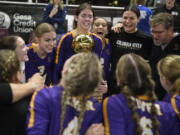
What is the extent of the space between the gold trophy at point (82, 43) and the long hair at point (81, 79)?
1393 millimetres

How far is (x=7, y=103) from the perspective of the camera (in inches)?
60.3

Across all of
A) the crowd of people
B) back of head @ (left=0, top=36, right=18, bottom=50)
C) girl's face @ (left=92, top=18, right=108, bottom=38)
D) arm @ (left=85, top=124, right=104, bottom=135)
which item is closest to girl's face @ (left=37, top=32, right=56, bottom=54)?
back of head @ (left=0, top=36, right=18, bottom=50)

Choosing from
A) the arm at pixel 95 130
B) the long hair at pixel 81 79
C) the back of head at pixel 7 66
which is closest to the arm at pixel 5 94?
the back of head at pixel 7 66

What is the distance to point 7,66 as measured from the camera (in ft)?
5.34

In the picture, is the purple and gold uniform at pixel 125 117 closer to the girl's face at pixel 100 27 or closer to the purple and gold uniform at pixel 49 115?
the purple and gold uniform at pixel 49 115

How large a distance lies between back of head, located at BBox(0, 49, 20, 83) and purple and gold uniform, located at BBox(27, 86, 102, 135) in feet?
0.79

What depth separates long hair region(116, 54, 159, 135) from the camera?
1.56 metres

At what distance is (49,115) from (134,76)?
54 centimetres

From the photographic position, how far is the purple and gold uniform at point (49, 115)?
1500 millimetres

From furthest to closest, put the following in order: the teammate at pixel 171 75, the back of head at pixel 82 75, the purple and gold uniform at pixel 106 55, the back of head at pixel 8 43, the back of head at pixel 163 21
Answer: the purple and gold uniform at pixel 106 55 → the back of head at pixel 163 21 → the back of head at pixel 8 43 → the teammate at pixel 171 75 → the back of head at pixel 82 75

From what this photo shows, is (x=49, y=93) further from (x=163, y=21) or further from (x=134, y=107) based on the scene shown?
(x=163, y=21)

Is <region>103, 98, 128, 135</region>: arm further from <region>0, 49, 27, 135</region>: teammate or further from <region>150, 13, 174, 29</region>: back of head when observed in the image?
<region>150, 13, 174, 29</region>: back of head

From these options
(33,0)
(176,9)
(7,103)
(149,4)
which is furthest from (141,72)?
(149,4)

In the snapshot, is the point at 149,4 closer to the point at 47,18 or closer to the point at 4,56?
the point at 47,18
